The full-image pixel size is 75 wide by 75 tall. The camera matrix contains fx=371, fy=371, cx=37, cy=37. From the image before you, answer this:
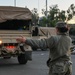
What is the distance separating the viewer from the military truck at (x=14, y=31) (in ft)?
55.6

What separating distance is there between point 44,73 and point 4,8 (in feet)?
18.4

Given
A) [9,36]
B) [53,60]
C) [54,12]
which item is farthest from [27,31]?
[54,12]

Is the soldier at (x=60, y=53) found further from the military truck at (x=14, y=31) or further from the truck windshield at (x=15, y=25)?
the truck windshield at (x=15, y=25)

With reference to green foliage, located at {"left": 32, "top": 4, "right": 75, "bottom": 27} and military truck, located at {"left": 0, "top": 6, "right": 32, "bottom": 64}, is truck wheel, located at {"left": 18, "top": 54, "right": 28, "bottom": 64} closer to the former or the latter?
military truck, located at {"left": 0, "top": 6, "right": 32, "bottom": 64}

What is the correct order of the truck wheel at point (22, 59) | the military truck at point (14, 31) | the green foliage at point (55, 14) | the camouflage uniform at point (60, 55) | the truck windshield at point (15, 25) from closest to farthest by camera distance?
1. the camouflage uniform at point (60, 55)
2. the military truck at point (14, 31)
3. the truck wheel at point (22, 59)
4. the truck windshield at point (15, 25)
5. the green foliage at point (55, 14)

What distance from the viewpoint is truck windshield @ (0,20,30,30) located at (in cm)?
1862

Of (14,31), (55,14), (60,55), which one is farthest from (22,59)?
(55,14)

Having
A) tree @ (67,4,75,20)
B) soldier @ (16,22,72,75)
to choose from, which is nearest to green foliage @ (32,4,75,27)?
tree @ (67,4,75,20)

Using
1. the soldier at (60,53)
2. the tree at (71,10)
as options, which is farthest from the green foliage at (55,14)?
the soldier at (60,53)

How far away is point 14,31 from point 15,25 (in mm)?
1291

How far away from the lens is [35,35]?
19906mm

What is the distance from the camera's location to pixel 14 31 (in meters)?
17.5

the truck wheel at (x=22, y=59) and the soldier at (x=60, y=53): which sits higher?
the soldier at (x=60, y=53)

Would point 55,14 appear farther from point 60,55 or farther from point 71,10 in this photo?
point 60,55
